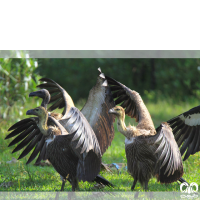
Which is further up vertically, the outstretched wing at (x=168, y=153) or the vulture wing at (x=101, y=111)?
the vulture wing at (x=101, y=111)

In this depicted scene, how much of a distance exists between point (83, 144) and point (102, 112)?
4.37 feet

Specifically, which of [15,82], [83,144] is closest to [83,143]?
[83,144]

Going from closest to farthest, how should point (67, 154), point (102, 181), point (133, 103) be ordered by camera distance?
point (67, 154), point (102, 181), point (133, 103)

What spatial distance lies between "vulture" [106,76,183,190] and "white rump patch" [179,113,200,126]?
562mm

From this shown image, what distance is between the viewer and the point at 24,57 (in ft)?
22.3

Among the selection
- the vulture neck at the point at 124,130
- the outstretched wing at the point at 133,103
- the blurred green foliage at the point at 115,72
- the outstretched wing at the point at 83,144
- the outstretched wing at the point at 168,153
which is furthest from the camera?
the blurred green foliage at the point at 115,72

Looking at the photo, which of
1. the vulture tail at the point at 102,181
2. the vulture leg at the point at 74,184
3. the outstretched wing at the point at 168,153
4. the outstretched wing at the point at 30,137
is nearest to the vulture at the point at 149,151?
the outstretched wing at the point at 168,153

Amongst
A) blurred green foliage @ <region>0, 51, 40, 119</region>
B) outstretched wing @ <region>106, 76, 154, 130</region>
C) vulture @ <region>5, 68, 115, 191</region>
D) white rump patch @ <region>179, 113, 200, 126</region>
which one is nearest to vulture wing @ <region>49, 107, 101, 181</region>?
vulture @ <region>5, 68, 115, 191</region>

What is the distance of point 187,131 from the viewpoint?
4.64m

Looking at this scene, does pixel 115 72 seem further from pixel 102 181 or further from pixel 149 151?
pixel 149 151

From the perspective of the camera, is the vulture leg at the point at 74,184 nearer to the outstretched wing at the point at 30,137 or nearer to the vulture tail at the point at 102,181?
the vulture tail at the point at 102,181

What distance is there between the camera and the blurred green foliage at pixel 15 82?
6.93 m

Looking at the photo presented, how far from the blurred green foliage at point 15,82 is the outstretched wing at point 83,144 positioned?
10.4 ft

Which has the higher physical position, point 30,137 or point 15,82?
point 15,82
